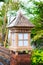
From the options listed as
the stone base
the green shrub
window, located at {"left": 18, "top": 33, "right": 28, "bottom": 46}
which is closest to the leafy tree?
the green shrub

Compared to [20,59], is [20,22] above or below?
above

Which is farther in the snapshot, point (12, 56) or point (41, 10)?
point (41, 10)

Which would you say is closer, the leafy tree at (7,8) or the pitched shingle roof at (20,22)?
the pitched shingle roof at (20,22)

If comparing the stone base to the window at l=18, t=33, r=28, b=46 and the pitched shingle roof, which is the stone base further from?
the pitched shingle roof

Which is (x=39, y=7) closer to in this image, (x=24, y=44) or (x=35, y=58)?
(x=35, y=58)

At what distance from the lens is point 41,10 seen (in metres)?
7.03

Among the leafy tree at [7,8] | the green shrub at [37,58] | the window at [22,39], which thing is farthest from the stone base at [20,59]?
the leafy tree at [7,8]

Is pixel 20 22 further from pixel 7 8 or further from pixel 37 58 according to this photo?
pixel 7 8

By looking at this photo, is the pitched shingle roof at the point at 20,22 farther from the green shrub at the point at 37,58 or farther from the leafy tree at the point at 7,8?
the leafy tree at the point at 7,8

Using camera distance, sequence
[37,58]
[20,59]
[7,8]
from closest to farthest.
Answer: [20,59], [37,58], [7,8]

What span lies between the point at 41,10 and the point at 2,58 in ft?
9.05

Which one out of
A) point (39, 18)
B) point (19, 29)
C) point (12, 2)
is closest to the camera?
point (19, 29)

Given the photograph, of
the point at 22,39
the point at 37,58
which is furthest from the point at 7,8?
the point at 22,39

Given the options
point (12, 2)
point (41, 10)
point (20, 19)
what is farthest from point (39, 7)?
point (20, 19)
